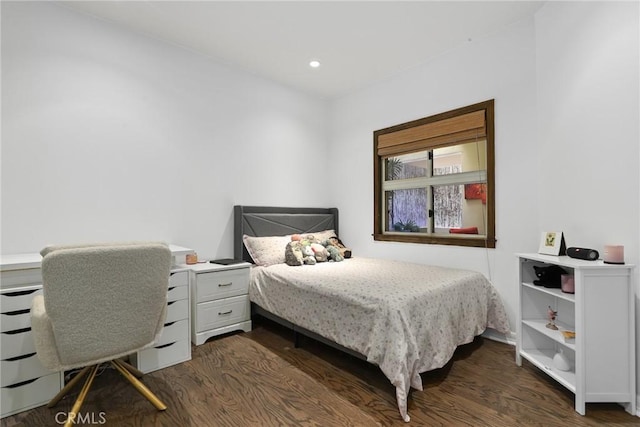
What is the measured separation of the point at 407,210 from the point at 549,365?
207cm

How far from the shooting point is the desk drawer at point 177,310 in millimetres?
2356

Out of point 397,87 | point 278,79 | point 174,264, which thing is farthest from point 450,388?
point 278,79

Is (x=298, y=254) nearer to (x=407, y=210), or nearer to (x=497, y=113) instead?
(x=407, y=210)

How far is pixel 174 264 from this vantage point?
253 centimetres

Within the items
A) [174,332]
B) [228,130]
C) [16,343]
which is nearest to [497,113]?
[228,130]

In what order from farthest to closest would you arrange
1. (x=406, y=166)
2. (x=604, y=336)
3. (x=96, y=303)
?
(x=406, y=166), (x=604, y=336), (x=96, y=303)

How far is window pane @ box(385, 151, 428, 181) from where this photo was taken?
355 cm

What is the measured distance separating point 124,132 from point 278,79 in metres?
1.93

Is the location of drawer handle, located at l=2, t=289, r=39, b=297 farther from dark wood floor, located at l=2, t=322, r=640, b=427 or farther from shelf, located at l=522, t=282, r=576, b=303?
shelf, located at l=522, t=282, r=576, b=303

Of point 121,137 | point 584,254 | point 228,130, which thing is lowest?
point 584,254

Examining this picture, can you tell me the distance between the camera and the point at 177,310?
240 cm

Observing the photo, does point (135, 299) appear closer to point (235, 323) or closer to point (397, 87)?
point (235, 323)

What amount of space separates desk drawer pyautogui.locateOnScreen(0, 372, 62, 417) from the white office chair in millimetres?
425

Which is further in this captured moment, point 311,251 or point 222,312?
point 311,251
